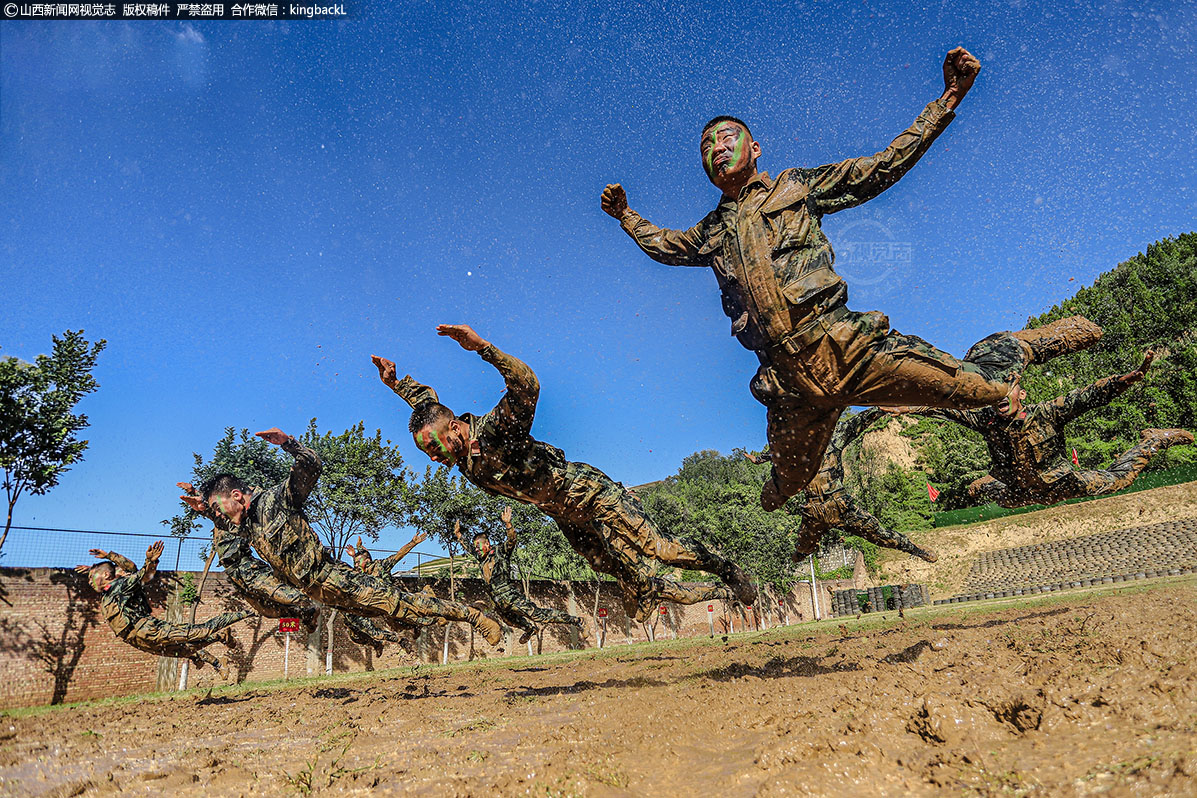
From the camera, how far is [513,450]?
5230 millimetres

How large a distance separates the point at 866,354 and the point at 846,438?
16.0 feet

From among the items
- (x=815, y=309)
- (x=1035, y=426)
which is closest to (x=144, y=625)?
(x=815, y=309)

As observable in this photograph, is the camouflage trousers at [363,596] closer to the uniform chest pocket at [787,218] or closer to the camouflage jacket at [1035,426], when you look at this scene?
the uniform chest pocket at [787,218]

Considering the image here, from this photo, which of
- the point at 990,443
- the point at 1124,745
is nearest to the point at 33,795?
the point at 1124,745

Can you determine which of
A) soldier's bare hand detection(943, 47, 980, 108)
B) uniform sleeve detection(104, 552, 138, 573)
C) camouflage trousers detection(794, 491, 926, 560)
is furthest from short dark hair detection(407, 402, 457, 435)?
uniform sleeve detection(104, 552, 138, 573)

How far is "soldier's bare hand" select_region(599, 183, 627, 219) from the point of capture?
515 centimetres

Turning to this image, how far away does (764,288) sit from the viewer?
3951 mm

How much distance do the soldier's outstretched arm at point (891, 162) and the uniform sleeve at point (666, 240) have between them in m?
0.83

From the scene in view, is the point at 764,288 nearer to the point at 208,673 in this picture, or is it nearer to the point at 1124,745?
the point at 1124,745

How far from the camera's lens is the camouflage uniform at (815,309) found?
3889 millimetres

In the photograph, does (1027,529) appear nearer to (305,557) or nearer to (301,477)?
(305,557)

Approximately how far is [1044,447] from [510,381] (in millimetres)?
6409

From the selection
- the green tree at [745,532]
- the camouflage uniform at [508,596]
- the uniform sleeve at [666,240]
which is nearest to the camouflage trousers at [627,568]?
the uniform sleeve at [666,240]

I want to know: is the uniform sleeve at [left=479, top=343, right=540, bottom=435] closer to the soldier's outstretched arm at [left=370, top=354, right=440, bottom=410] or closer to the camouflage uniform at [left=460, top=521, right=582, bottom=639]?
the soldier's outstretched arm at [left=370, top=354, right=440, bottom=410]
